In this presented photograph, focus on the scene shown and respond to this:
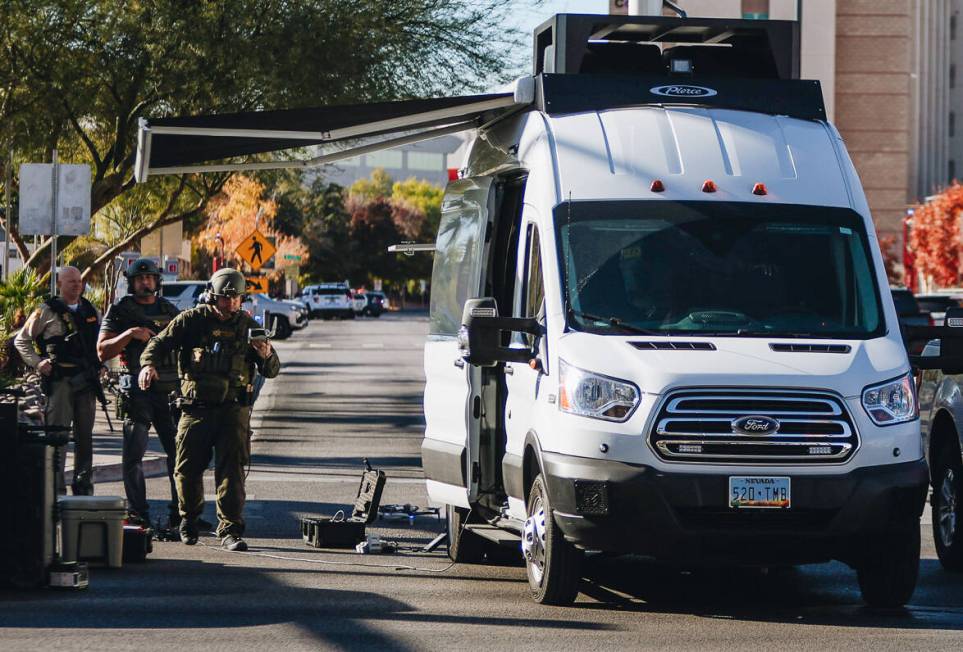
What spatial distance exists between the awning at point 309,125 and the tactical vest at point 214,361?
1104mm

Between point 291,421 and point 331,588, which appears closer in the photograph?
point 331,588

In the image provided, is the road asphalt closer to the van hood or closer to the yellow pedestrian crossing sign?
the van hood

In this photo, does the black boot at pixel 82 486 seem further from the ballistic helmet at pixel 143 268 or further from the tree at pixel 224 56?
the tree at pixel 224 56

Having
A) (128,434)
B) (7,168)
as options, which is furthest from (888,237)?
(128,434)

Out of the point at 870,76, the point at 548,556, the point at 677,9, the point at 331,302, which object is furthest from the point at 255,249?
the point at 870,76

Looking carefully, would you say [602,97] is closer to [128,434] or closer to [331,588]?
[331,588]

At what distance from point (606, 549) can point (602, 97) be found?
2839 mm

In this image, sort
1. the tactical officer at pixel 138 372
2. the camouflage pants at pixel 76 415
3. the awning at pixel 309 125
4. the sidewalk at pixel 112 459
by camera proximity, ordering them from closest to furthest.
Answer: the awning at pixel 309 125, the tactical officer at pixel 138 372, the camouflage pants at pixel 76 415, the sidewalk at pixel 112 459

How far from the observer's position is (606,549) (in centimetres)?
845

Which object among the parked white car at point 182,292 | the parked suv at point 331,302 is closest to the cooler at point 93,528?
the parked white car at point 182,292

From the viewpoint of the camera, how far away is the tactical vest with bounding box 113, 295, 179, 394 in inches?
492

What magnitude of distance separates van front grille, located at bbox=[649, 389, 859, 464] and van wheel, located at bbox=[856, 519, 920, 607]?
67 cm

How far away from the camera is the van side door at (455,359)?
10.4 meters

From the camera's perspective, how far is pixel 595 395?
8.47 m
